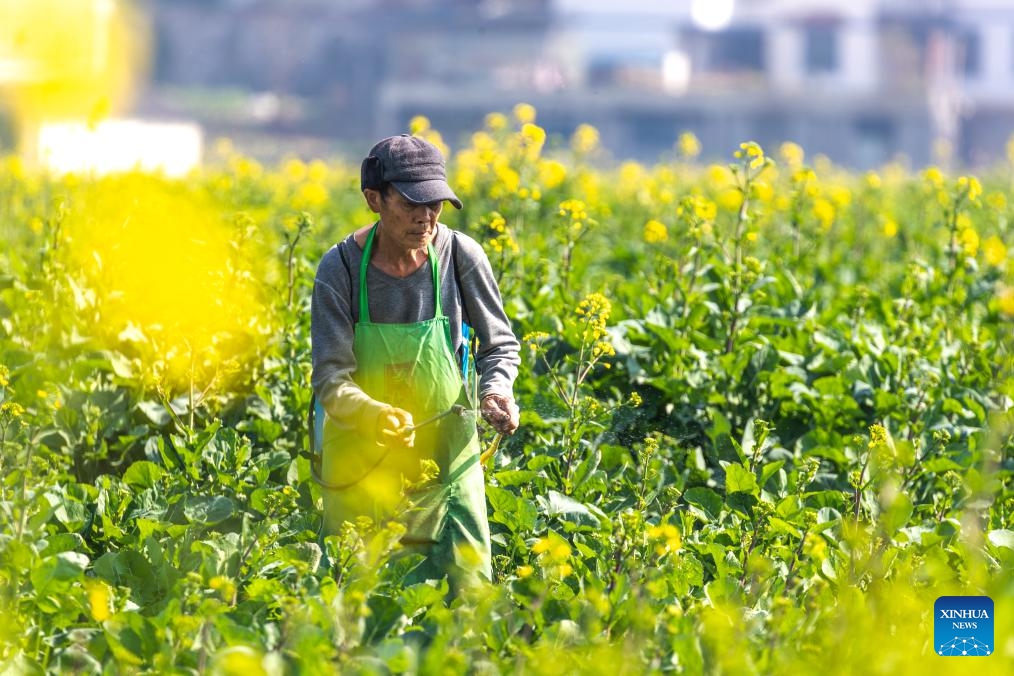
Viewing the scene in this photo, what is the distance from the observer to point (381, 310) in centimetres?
347

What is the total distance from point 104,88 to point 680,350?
566 inches

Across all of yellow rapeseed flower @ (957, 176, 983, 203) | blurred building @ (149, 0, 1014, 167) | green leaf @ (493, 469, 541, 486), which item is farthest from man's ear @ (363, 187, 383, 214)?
blurred building @ (149, 0, 1014, 167)

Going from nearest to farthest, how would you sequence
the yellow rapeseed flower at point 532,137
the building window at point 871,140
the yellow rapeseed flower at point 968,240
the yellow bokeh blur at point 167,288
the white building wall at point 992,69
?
1. the yellow bokeh blur at point 167,288
2. the yellow rapeseed flower at point 968,240
3. the yellow rapeseed flower at point 532,137
4. the building window at point 871,140
5. the white building wall at point 992,69

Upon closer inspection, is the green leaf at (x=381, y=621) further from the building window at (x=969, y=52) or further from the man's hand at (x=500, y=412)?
the building window at (x=969, y=52)

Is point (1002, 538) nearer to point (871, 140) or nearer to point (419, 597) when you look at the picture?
point (419, 597)

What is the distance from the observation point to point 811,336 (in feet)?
17.7

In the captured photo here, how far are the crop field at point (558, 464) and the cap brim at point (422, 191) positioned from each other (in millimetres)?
686

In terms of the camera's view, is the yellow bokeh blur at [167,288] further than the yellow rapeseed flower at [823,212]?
No

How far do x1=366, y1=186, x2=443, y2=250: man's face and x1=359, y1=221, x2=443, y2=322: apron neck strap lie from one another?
5 cm

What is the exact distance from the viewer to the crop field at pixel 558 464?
3.00 meters

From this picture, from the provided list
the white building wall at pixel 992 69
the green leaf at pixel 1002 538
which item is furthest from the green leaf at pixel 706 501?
the white building wall at pixel 992 69

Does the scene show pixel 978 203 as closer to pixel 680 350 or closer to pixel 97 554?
pixel 680 350

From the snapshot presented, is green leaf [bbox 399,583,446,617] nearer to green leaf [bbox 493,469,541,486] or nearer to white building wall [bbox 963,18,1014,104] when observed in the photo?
green leaf [bbox 493,469,541,486]

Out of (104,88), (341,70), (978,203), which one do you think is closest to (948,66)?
(341,70)
